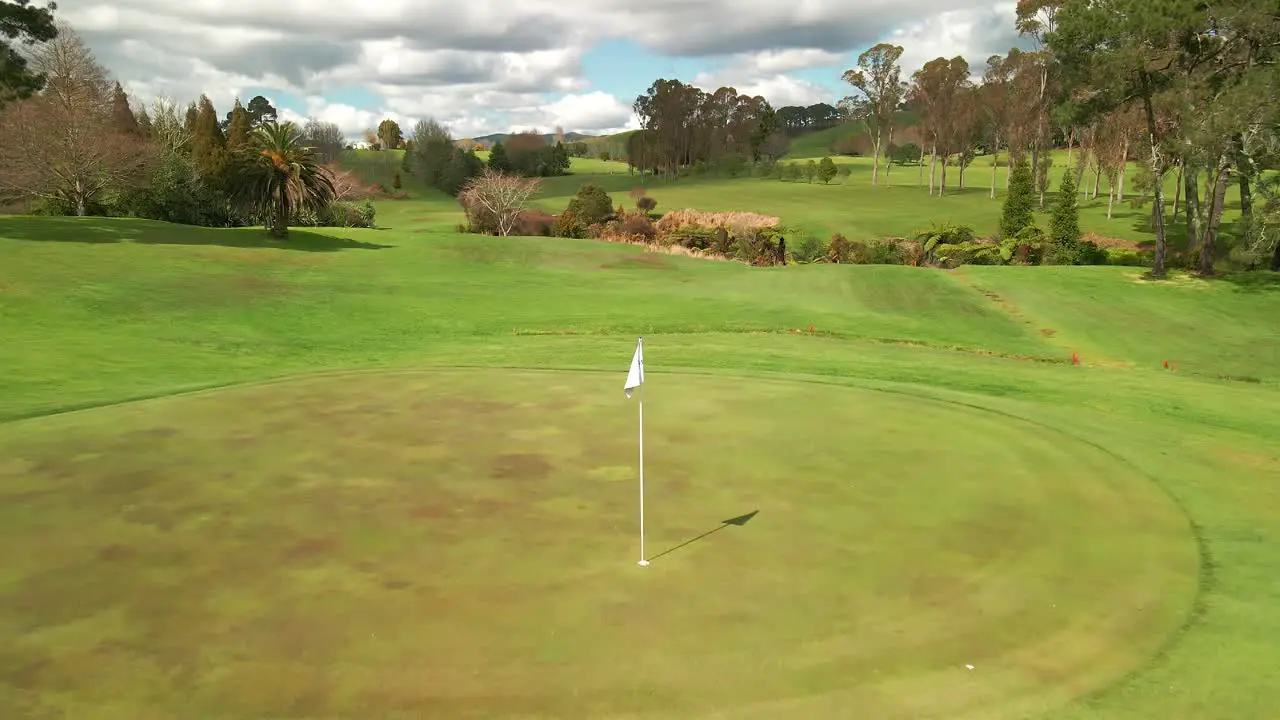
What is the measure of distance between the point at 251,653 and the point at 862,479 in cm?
730

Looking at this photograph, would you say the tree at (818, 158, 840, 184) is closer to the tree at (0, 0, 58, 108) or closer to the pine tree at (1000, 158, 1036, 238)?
→ the pine tree at (1000, 158, 1036, 238)

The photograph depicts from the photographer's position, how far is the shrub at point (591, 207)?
65.8 m

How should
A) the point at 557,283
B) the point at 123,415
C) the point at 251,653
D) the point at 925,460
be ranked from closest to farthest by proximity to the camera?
the point at 251,653, the point at 925,460, the point at 123,415, the point at 557,283

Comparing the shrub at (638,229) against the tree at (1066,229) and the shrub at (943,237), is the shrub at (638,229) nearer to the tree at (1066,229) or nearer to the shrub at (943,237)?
the shrub at (943,237)

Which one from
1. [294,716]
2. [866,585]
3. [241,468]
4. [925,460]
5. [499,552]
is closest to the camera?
[294,716]

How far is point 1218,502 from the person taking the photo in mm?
10578

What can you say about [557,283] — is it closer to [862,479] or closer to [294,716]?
[862,479]

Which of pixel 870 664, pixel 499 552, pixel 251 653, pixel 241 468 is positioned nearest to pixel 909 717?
pixel 870 664

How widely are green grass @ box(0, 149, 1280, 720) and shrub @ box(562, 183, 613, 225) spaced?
148 ft

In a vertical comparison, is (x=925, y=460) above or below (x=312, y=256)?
below

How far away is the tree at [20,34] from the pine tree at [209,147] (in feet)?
58.1

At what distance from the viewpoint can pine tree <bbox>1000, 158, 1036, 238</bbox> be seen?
5506 cm

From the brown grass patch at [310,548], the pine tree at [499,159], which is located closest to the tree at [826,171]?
the pine tree at [499,159]

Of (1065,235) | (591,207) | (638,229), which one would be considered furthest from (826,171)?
(1065,235)
